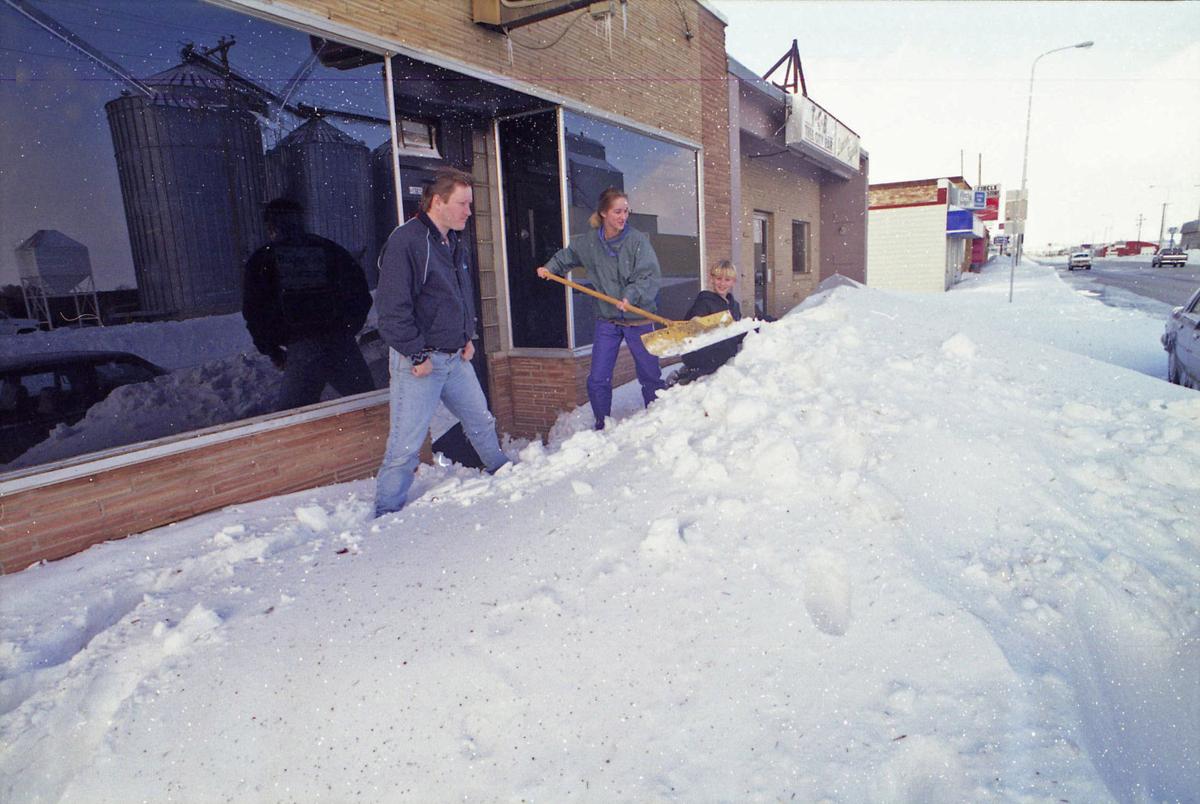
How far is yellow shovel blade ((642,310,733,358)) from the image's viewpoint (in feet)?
17.4

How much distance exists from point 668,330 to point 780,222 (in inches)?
422

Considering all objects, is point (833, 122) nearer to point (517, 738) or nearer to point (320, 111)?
point (320, 111)

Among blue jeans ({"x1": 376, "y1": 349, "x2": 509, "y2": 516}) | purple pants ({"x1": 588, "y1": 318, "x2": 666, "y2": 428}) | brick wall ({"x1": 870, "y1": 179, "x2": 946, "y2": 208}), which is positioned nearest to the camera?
blue jeans ({"x1": 376, "y1": 349, "x2": 509, "y2": 516})

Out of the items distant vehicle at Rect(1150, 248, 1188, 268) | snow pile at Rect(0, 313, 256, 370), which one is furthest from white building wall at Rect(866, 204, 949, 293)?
distant vehicle at Rect(1150, 248, 1188, 268)

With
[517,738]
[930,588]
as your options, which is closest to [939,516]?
[930,588]

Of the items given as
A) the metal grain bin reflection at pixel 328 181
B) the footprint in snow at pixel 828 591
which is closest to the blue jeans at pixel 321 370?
the metal grain bin reflection at pixel 328 181

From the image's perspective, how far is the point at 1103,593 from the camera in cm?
279

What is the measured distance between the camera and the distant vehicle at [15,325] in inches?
114

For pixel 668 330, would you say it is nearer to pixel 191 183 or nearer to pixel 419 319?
pixel 419 319

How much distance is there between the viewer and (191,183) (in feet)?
11.7

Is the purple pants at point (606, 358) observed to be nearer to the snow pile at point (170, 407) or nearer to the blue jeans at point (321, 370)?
the blue jeans at point (321, 370)

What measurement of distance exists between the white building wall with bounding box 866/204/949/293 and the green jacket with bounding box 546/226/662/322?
84.2 ft

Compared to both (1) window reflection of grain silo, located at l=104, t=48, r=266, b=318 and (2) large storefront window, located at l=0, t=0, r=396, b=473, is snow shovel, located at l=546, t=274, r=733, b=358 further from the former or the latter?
(1) window reflection of grain silo, located at l=104, t=48, r=266, b=318

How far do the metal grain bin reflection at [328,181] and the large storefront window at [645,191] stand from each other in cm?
Answer: 233
